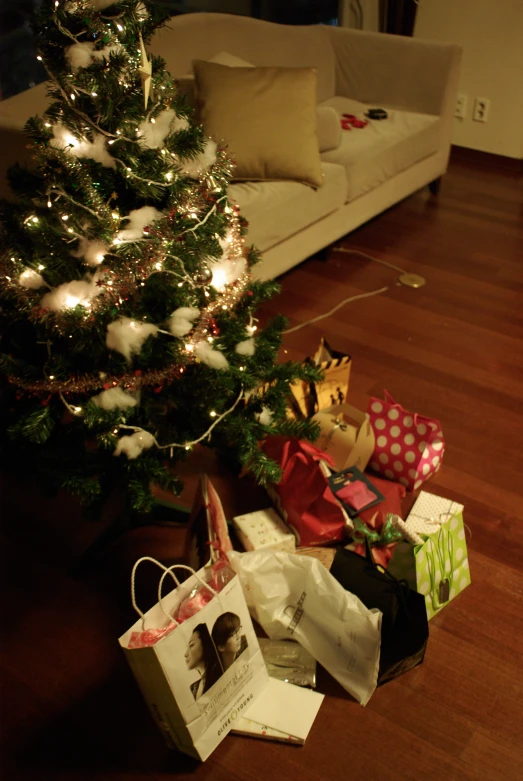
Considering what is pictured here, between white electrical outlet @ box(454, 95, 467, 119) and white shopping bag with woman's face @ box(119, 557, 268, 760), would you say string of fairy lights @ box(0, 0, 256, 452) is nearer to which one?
white shopping bag with woman's face @ box(119, 557, 268, 760)

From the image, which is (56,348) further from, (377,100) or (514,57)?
(514,57)

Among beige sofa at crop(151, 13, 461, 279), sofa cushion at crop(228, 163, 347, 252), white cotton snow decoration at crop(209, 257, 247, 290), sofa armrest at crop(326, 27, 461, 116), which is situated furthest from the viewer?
sofa armrest at crop(326, 27, 461, 116)

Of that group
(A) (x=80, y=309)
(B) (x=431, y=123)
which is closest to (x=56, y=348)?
(A) (x=80, y=309)

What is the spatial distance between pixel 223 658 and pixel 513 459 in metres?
1.13

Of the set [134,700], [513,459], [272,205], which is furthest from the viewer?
[272,205]

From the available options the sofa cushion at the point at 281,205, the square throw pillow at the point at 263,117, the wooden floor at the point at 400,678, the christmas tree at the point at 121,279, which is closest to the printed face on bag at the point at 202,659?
the wooden floor at the point at 400,678

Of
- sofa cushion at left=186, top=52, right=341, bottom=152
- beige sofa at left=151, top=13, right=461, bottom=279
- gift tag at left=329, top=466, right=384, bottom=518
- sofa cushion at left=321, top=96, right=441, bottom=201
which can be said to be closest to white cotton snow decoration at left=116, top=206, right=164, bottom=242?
gift tag at left=329, top=466, right=384, bottom=518

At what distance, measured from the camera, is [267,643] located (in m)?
1.44

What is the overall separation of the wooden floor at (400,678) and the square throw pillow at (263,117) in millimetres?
558

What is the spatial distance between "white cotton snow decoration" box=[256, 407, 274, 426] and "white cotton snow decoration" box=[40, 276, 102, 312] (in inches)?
20.3

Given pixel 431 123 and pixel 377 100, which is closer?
pixel 431 123

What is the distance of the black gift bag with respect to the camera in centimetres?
134

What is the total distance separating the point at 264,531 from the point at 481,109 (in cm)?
330

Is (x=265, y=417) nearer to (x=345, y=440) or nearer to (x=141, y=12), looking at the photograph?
(x=345, y=440)
